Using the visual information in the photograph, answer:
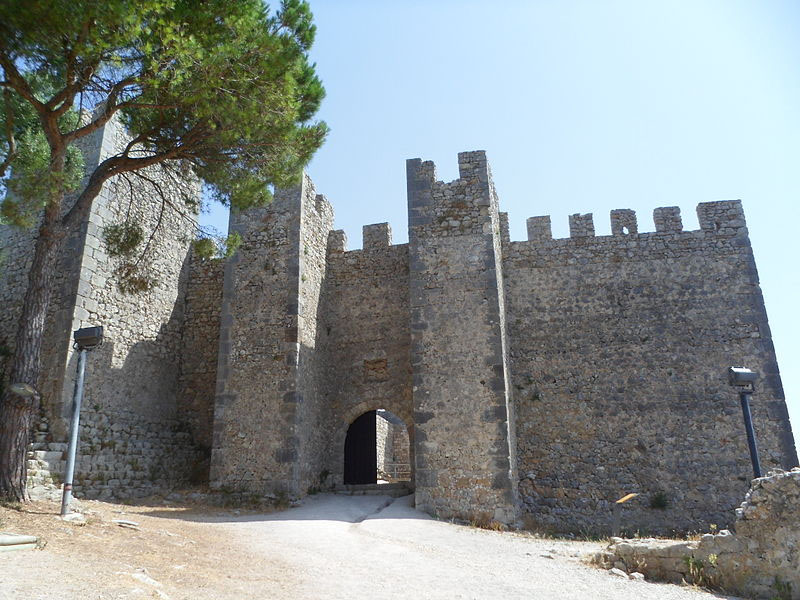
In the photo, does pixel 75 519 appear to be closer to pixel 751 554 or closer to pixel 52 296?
pixel 52 296

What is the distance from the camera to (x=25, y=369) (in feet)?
24.8

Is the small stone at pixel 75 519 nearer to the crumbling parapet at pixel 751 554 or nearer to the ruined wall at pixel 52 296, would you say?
the ruined wall at pixel 52 296

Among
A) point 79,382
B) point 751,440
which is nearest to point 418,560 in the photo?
point 79,382

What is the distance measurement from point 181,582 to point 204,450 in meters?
7.99

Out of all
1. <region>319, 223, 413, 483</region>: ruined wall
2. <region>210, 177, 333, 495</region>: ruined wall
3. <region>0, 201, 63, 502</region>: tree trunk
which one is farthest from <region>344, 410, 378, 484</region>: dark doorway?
<region>0, 201, 63, 502</region>: tree trunk

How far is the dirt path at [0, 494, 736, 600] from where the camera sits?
505 cm

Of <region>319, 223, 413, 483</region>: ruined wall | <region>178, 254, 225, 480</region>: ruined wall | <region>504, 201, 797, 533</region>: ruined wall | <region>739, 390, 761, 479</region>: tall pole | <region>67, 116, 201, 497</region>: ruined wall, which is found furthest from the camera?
<region>178, 254, 225, 480</region>: ruined wall

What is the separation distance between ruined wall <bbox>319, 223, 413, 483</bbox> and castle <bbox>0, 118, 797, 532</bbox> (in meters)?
0.05

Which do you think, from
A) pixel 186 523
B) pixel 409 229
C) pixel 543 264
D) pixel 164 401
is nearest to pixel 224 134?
pixel 409 229

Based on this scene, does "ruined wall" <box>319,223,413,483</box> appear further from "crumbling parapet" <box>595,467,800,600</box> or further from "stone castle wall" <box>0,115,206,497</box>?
"crumbling parapet" <box>595,467,800,600</box>

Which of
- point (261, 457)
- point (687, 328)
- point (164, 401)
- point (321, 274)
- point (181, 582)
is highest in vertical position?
point (321, 274)

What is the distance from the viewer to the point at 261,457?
11.1 m

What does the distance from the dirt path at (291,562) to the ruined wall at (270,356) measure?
1.79m

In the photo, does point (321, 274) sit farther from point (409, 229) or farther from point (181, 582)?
point (181, 582)
